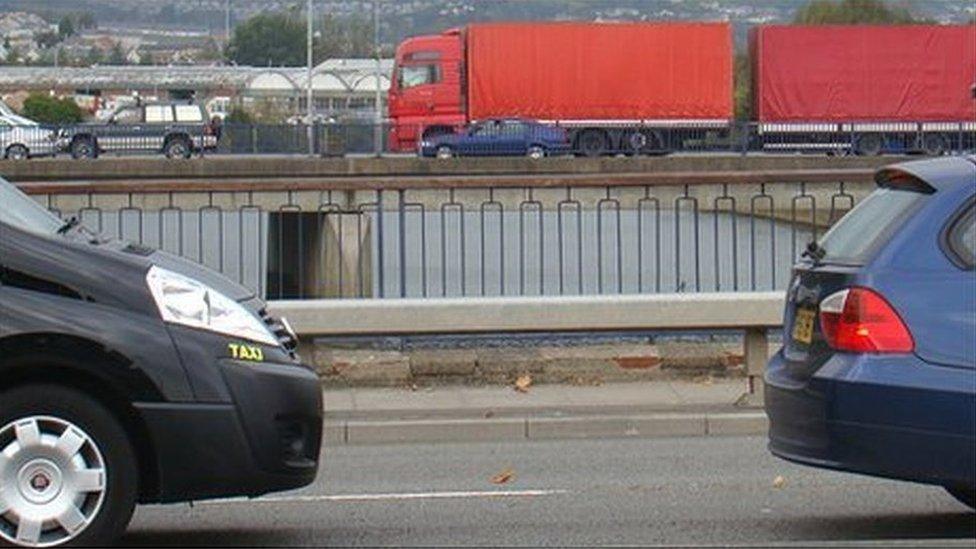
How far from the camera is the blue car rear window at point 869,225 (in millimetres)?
8578

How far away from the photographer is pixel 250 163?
38.3 m

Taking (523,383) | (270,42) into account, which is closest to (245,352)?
(523,383)

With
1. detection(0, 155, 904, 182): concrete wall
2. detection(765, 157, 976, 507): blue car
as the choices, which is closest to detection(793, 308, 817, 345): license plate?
detection(765, 157, 976, 507): blue car

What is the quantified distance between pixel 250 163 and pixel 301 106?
66.6 metres

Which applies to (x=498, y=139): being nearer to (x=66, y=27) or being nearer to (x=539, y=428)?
(x=539, y=428)

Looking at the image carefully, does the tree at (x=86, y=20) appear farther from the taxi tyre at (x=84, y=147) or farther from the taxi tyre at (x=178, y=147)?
the taxi tyre at (x=84, y=147)

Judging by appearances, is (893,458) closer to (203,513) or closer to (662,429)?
(203,513)

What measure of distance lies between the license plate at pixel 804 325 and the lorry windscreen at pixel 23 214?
3.13 meters

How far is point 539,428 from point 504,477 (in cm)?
172

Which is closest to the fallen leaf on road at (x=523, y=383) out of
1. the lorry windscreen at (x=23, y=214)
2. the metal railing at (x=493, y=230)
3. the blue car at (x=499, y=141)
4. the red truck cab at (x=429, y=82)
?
the metal railing at (x=493, y=230)

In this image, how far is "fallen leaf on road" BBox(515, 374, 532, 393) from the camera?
1448 cm

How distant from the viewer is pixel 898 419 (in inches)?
320

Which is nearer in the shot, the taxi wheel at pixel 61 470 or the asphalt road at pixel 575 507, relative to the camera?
the taxi wheel at pixel 61 470

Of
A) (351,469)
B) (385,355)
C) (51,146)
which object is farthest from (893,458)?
(51,146)
